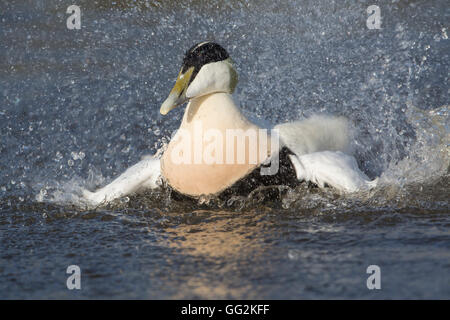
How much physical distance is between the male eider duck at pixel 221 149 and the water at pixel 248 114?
4.7 inches

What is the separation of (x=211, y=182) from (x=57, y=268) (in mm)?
1025

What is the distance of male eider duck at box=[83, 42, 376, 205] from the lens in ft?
12.0

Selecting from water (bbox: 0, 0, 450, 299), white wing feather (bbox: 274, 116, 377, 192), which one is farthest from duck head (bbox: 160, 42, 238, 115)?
water (bbox: 0, 0, 450, 299)

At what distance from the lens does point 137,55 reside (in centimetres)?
688

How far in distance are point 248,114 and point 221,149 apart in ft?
3.05

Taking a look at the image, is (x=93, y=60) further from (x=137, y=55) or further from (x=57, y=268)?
(x=57, y=268)

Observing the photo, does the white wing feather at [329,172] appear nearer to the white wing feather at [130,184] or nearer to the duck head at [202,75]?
the duck head at [202,75]

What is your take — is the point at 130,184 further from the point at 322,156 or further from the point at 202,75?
the point at 322,156

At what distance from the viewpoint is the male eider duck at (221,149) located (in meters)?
3.64

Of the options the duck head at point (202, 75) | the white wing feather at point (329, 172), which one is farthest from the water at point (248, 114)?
the duck head at point (202, 75)

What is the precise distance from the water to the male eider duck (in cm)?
12

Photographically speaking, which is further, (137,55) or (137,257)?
(137,55)
